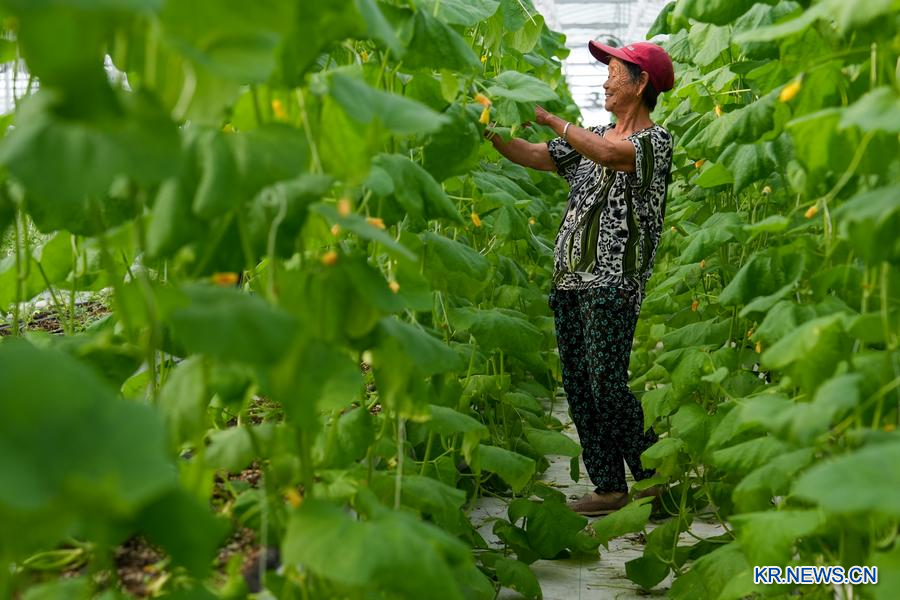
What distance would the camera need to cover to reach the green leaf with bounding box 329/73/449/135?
1.32 metres

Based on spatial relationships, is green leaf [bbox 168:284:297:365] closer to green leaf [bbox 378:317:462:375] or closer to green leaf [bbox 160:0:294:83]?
green leaf [bbox 160:0:294:83]

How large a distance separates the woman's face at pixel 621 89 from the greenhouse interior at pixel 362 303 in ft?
0.04

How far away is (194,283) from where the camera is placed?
1212mm

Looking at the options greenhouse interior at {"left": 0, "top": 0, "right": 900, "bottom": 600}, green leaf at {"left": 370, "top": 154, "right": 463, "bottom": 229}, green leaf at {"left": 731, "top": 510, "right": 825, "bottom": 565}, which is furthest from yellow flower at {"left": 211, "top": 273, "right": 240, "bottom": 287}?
green leaf at {"left": 731, "top": 510, "right": 825, "bottom": 565}

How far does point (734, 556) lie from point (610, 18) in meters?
12.3

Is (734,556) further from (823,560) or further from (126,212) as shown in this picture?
(126,212)

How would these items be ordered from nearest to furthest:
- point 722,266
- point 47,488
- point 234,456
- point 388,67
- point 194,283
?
point 47,488, point 194,283, point 234,456, point 388,67, point 722,266

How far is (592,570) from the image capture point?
3340mm

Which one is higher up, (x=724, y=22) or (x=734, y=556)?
(x=724, y=22)

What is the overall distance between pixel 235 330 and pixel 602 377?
2641 millimetres

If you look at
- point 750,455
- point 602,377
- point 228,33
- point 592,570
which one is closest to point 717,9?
point 750,455

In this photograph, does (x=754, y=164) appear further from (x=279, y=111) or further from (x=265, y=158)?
(x=265, y=158)

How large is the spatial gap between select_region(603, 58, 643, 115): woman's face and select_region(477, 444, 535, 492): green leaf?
1.32 m

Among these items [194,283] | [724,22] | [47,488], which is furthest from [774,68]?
[47,488]
